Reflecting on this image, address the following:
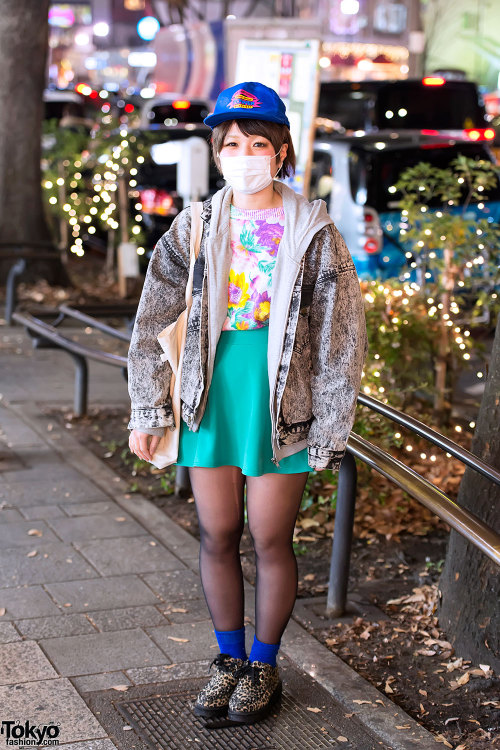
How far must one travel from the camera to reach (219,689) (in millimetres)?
3412

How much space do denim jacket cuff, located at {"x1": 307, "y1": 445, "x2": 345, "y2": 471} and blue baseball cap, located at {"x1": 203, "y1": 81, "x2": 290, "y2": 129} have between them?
102 cm

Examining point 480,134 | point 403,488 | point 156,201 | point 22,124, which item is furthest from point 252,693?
point 156,201

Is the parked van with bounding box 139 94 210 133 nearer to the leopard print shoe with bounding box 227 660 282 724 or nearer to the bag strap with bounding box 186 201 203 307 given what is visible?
the bag strap with bounding box 186 201 203 307

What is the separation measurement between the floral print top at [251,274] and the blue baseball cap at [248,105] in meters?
0.32

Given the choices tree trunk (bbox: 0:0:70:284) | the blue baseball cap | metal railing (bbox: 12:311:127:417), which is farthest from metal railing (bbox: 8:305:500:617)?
tree trunk (bbox: 0:0:70:284)

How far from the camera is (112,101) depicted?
1988 cm

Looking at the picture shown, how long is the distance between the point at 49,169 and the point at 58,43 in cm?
5411

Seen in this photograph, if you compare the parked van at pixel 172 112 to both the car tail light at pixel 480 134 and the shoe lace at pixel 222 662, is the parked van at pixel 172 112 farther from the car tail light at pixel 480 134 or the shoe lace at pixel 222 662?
the shoe lace at pixel 222 662

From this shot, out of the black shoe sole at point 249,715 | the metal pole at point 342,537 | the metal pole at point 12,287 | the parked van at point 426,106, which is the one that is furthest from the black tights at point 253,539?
the parked van at point 426,106

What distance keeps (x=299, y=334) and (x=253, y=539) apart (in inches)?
27.2

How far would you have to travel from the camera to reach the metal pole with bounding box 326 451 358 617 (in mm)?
4156

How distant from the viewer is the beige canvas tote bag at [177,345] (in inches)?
126

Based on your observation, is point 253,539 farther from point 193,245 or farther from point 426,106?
point 426,106

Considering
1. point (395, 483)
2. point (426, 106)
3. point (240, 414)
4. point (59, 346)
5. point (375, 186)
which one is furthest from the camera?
point (426, 106)
